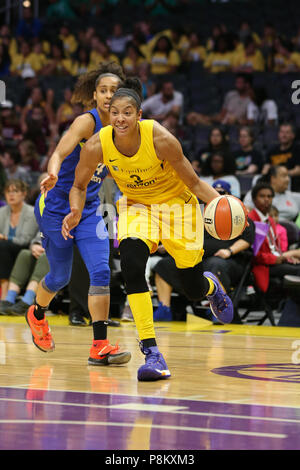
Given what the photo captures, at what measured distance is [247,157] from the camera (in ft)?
36.4

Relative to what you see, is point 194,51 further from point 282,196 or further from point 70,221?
point 70,221

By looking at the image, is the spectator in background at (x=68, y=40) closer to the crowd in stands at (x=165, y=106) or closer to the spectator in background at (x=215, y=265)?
the crowd in stands at (x=165, y=106)

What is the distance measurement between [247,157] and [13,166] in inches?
146

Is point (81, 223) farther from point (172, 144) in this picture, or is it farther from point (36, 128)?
point (36, 128)

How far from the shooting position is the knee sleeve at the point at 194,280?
522 cm

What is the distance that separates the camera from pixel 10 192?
9.60 m

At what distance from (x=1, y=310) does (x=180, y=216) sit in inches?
178

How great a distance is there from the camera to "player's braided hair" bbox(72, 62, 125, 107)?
5.66 metres

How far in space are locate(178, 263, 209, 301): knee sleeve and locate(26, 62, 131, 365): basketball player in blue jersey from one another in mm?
524

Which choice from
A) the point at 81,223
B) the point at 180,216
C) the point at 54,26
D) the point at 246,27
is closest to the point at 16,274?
the point at 81,223

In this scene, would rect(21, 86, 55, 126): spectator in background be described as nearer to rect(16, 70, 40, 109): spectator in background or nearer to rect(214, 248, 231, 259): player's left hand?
rect(16, 70, 40, 109): spectator in background

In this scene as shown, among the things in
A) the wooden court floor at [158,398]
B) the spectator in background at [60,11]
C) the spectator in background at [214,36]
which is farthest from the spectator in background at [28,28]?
the wooden court floor at [158,398]

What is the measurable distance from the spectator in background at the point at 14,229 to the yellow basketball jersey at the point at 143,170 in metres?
4.69

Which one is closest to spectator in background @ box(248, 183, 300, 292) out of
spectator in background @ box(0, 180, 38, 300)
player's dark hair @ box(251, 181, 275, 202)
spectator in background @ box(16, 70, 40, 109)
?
player's dark hair @ box(251, 181, 275, 202)
